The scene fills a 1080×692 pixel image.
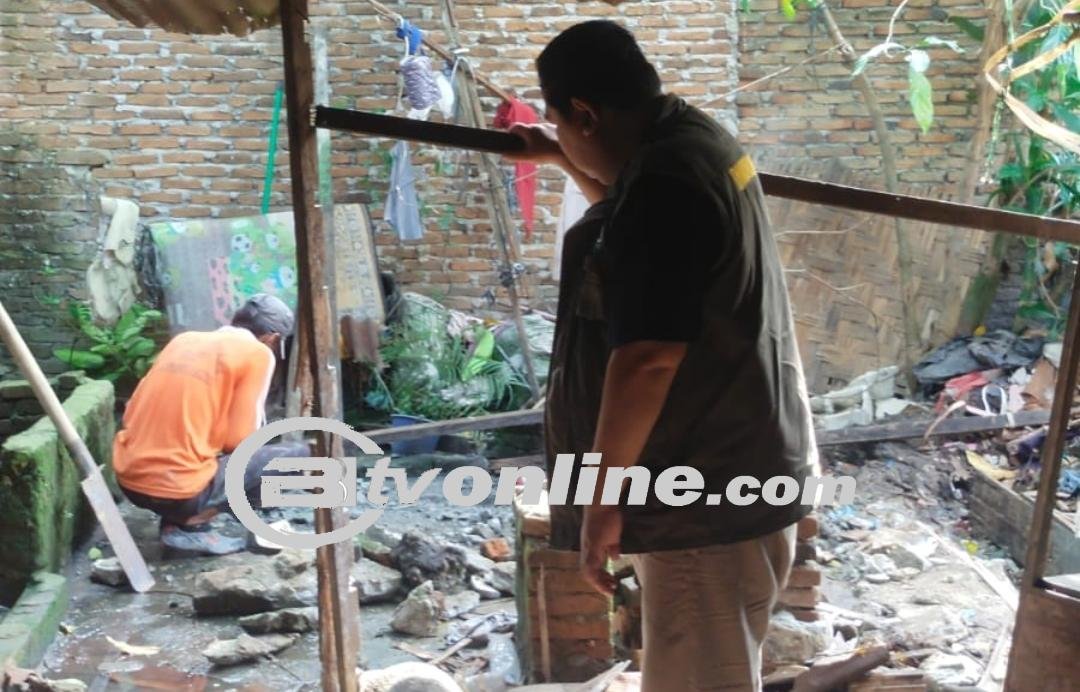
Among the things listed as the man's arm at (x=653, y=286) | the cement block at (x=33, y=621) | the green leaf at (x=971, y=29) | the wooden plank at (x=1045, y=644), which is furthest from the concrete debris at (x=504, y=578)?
the green leaf at (x=971, y=29)

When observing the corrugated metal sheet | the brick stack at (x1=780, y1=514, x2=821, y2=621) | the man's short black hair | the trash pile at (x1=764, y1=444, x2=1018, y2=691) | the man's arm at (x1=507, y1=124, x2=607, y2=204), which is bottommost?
the trash pile at (x1=764, y1=444, x2=1018, y2=691)

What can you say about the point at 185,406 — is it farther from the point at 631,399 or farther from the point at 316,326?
the point at 631,399

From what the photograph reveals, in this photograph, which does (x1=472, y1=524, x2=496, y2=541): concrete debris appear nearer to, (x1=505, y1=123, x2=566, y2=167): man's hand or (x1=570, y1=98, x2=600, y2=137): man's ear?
(x1=505, y1=123, x2=566, y2=167): man's hand

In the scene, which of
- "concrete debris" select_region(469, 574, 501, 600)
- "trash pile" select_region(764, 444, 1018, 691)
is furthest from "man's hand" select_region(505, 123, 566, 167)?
"concrete debris" select_region(469, 574, 501, 600)

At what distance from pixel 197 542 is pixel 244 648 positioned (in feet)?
3.65

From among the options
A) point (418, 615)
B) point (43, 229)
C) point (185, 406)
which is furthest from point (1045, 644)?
point (43, 229)

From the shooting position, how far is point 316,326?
2.03 metres

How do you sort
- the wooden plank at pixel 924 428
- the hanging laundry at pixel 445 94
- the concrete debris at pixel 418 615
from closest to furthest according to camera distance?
the concrete debris at pixel 418 615, the wooden plank at pixel 924 428, the hanging laundry at pixel 445 94

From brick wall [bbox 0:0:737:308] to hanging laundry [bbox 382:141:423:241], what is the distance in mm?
293

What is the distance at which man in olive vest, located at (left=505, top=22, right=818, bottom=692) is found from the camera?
1.57 meters

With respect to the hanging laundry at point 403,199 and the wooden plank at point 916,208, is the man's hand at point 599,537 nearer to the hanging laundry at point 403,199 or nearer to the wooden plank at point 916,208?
the wooden plank at point 916,208

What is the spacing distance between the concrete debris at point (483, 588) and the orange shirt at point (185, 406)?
1.35 metres

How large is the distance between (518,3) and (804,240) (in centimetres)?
253

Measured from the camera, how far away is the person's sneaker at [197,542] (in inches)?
183
